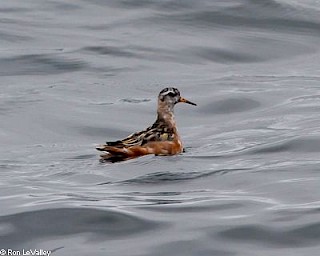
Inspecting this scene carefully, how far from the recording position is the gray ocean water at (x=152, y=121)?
10.7 metres

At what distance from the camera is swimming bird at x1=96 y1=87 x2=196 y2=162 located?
13.9 m

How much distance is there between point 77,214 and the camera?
436 inches

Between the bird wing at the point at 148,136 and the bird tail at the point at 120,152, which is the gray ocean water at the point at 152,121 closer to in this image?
the bird tail at the point at 120,152

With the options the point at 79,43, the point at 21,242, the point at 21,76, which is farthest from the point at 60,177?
the point at 79,43

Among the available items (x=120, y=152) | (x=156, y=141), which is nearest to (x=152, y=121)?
(x=156, y=141)

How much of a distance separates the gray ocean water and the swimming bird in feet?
0.49

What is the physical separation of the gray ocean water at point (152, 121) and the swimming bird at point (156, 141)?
0.15 m

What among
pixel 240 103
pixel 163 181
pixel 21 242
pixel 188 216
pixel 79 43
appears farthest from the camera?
pixel 79 43

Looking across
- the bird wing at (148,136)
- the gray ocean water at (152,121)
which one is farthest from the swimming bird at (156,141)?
the gray ocean water at (152,121)

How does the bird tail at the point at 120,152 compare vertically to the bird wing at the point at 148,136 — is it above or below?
below

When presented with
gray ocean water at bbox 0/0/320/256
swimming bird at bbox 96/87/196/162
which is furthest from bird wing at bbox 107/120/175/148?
gray ocean water at bbox 0/0/320/256

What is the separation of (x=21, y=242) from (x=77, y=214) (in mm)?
874

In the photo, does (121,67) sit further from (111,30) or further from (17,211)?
(17,211)

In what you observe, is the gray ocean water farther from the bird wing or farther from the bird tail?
the bird wing
